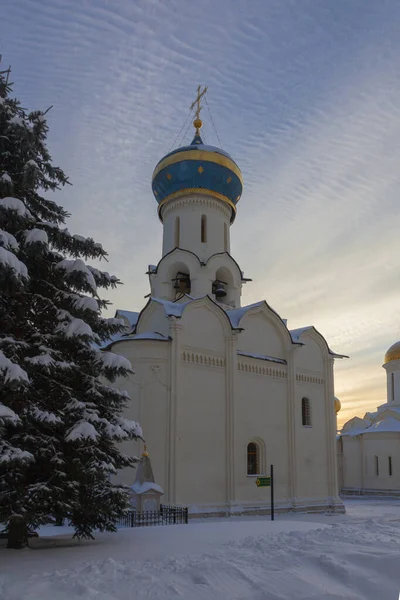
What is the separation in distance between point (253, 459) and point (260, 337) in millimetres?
4039

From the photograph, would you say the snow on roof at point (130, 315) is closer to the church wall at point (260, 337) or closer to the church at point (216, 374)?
the church at point (216, 374)

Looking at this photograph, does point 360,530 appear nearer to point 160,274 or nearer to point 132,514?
point 132,514

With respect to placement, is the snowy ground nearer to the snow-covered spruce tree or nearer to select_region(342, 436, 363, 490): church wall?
the snow-covered spruce tree

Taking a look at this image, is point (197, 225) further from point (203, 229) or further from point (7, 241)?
point (7, 241)

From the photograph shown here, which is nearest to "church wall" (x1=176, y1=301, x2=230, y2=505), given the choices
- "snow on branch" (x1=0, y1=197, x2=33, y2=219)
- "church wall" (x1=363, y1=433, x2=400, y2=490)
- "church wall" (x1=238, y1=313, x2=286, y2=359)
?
"church wall" (x1=238, y1=313, x2=286, y2=359)

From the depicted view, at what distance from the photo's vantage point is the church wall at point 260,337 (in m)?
18.2

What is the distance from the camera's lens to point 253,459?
17.4 m

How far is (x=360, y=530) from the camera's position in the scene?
8641 mm

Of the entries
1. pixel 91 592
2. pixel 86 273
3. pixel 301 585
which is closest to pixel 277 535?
pixel 301 585

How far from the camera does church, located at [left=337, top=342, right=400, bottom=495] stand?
2870 cm

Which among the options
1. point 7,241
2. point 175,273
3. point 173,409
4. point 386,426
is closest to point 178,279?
point 175,273

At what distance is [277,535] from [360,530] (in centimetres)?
155

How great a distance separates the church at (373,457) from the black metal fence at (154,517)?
1928 cm

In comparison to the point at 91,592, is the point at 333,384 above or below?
above
